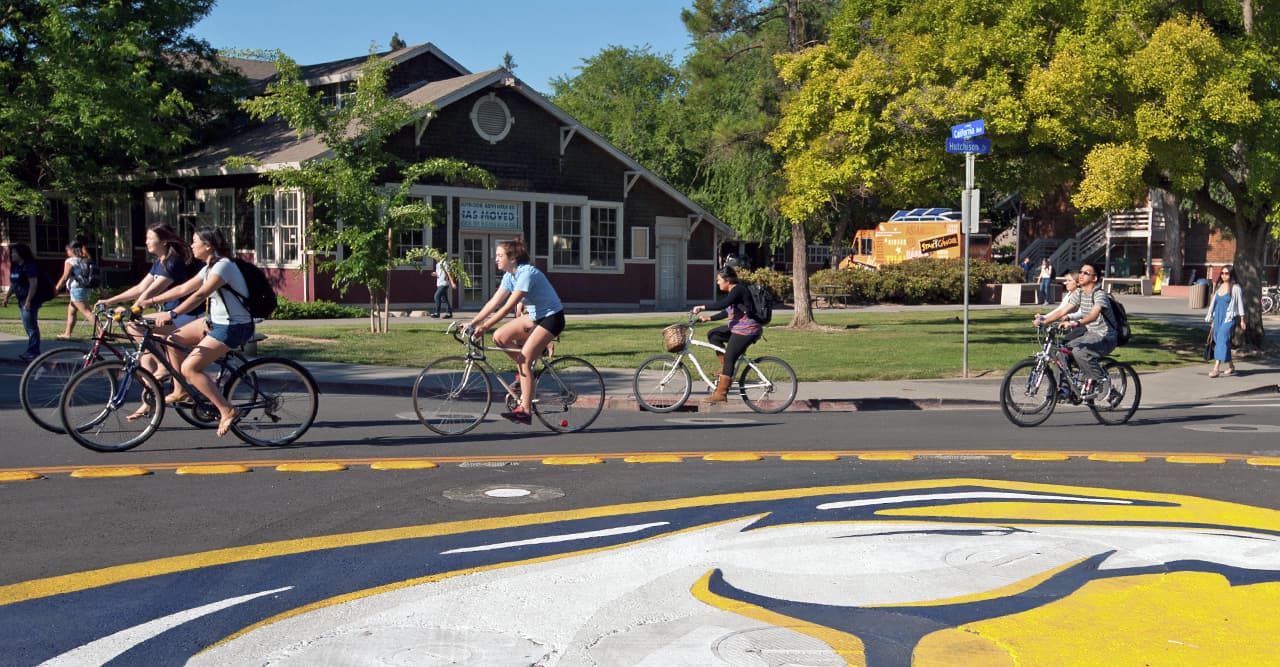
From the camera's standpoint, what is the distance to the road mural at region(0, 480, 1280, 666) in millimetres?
4551

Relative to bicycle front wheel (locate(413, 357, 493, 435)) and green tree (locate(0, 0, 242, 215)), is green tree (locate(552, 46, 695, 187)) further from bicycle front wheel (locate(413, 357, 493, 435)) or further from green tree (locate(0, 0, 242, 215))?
bicycle front wheel (locate(413, 357, 493, 435))

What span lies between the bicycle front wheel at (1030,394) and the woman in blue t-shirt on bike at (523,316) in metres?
5.03

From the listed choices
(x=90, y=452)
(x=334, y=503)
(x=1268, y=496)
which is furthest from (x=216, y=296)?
(x=1268, y=496)

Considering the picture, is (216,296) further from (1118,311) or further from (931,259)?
(931,259)

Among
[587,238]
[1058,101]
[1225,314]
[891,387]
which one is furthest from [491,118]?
[1225,314]

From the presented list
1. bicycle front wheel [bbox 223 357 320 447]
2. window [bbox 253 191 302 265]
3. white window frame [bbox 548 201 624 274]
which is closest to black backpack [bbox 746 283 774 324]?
bicycle front wheel [bbox 223 357 320 447]

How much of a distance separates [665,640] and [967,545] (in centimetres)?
245

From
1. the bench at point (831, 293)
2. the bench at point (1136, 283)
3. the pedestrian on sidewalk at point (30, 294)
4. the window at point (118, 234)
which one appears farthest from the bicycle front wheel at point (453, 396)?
the bench at point (1136, 283)

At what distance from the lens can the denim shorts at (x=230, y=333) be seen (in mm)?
9000

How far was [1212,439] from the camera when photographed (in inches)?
453

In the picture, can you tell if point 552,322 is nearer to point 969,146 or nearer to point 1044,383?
point 1044,383

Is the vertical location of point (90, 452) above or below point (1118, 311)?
below

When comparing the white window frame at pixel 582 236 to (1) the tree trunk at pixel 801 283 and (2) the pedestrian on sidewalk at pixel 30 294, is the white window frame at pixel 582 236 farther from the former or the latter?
(2) the pedestrian on sidewalk at pixel 30 294

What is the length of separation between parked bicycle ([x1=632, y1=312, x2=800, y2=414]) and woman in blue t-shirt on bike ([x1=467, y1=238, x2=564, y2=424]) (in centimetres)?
239
